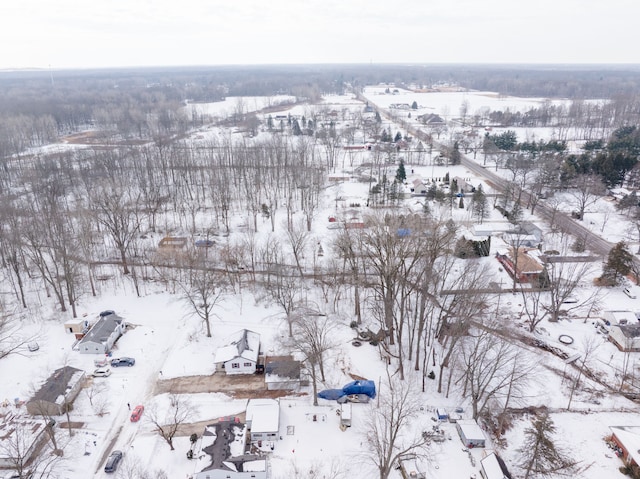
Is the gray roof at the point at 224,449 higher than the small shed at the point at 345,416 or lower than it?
higher

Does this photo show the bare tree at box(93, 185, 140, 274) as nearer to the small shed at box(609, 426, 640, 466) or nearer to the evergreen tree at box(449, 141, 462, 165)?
the small shed at box(609, 426, 640, 466)

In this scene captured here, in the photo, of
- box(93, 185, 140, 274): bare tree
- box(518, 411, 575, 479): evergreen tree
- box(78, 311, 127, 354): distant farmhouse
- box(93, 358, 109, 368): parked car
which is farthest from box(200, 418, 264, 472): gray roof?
box(93, 185, 140, 274): bare tree

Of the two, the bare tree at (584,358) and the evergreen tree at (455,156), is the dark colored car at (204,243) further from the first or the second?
the evergreen tree at (455,156)

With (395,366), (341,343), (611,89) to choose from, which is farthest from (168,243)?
(611,89)

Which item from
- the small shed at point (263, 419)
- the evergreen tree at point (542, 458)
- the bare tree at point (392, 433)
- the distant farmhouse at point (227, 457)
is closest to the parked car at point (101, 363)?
the distant farmhouse at point (227, 457)

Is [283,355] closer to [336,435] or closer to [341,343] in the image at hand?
[341,343]

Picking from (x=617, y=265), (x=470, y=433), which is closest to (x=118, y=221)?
(x=470, y=433)
